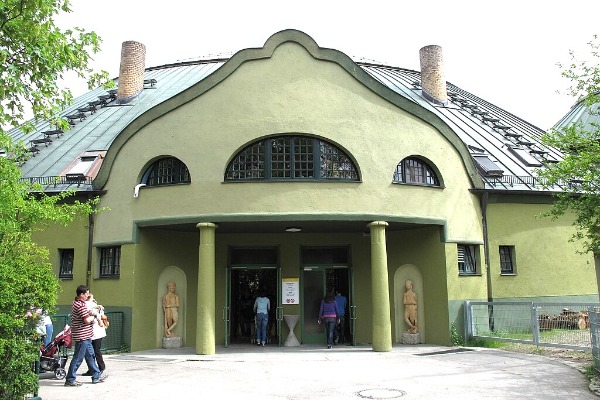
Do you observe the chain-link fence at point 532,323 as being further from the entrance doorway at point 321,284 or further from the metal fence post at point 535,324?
the entrance doorway at point 321,284

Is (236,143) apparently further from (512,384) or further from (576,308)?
(576,308)

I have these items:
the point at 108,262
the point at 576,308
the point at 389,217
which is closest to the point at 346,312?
the point at 389,217

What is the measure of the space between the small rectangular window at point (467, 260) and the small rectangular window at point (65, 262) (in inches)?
505

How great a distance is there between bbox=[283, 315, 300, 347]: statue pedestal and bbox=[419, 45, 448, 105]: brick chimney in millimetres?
13374

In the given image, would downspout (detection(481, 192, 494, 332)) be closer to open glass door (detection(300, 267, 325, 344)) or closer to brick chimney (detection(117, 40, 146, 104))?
open glass door (detection(300, 267, 325, 344))

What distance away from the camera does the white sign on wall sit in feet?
57.2

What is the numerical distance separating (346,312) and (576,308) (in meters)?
6.92

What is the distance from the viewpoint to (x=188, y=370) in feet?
39.9

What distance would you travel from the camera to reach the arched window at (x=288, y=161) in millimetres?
15289

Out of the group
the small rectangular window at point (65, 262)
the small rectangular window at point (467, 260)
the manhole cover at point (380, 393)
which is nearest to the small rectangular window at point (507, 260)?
the small rectangular window at point (467, 260)

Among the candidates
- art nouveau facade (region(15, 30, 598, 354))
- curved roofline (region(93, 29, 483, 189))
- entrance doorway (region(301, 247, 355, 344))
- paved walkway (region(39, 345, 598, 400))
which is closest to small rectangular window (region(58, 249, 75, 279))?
art nouveau facade (region(15, 30, 598, 354))

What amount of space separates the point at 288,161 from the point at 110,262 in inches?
271

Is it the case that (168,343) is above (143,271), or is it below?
below

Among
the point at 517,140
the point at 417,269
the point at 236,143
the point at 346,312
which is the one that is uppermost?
the point at 517,140
